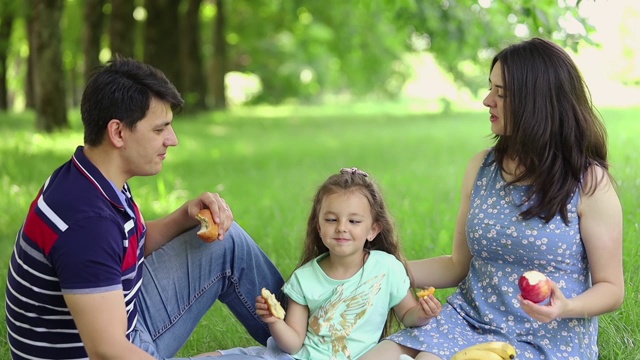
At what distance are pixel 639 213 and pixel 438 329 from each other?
8.97 feet

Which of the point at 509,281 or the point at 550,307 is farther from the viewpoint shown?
the point at 509,281

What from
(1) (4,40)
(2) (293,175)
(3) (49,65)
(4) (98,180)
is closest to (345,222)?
(4) (98,180)

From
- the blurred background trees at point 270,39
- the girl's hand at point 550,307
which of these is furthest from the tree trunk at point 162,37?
the girl's hand at point 550,307

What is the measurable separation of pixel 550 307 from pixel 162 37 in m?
17.9

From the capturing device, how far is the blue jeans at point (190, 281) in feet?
11.5

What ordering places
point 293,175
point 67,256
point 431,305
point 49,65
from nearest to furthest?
point 67,256 < point 431,305 < point 293,175 < point 49,65

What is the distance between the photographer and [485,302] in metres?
3.49

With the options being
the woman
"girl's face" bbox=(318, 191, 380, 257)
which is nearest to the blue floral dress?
the woman

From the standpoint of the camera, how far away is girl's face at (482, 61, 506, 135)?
11.4 feet

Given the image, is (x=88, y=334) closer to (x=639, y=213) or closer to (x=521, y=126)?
(x=521, y=126)

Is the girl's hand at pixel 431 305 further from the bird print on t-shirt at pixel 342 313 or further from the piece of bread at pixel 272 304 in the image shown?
the piece of bread at pixel 272 304

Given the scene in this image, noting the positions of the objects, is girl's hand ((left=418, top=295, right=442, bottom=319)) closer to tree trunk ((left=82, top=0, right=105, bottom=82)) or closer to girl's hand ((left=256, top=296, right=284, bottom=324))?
girl's hand ((left=256, top=296, right=284, bottom=324))

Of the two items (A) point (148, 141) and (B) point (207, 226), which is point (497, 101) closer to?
(B) point (207, 226)

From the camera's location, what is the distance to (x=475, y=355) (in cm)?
320
